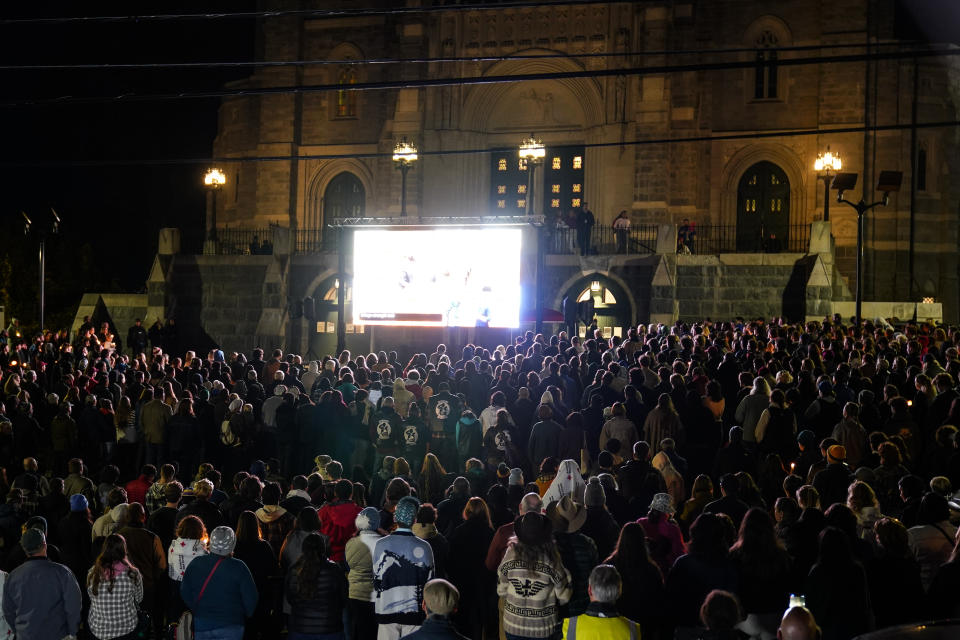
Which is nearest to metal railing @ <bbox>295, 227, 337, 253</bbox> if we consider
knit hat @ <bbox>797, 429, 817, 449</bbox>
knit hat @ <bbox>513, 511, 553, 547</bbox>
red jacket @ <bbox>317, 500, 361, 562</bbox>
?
knit hat @ <bbox>797, 429, 817, 449</bbox>

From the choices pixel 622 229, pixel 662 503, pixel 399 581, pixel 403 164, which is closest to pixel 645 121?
pixel 622 229

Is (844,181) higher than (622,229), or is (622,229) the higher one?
(844,181)

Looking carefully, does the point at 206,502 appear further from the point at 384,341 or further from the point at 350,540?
the point at 384,341

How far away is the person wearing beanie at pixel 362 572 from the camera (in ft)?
27.2

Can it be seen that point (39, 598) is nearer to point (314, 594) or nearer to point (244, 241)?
point (314, 594)

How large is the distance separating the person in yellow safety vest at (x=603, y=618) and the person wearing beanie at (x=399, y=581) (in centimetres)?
174

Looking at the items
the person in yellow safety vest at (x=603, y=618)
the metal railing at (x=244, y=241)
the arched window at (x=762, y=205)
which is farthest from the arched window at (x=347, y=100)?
the person in yellow safety vest at (x=603, y=618)

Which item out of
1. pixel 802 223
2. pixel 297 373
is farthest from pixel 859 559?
pixel 802 223

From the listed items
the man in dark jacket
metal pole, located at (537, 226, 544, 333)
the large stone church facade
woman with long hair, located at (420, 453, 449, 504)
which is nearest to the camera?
the man in dark jacket

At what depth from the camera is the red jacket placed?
9.09m

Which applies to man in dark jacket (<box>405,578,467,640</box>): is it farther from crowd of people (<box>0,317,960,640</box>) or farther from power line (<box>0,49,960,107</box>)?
power line (<box>0,49,960,107</box>)

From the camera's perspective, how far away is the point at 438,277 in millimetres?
25812

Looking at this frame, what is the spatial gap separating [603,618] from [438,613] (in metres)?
1.03

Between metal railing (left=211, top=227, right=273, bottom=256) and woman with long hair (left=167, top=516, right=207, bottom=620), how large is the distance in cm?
2836
